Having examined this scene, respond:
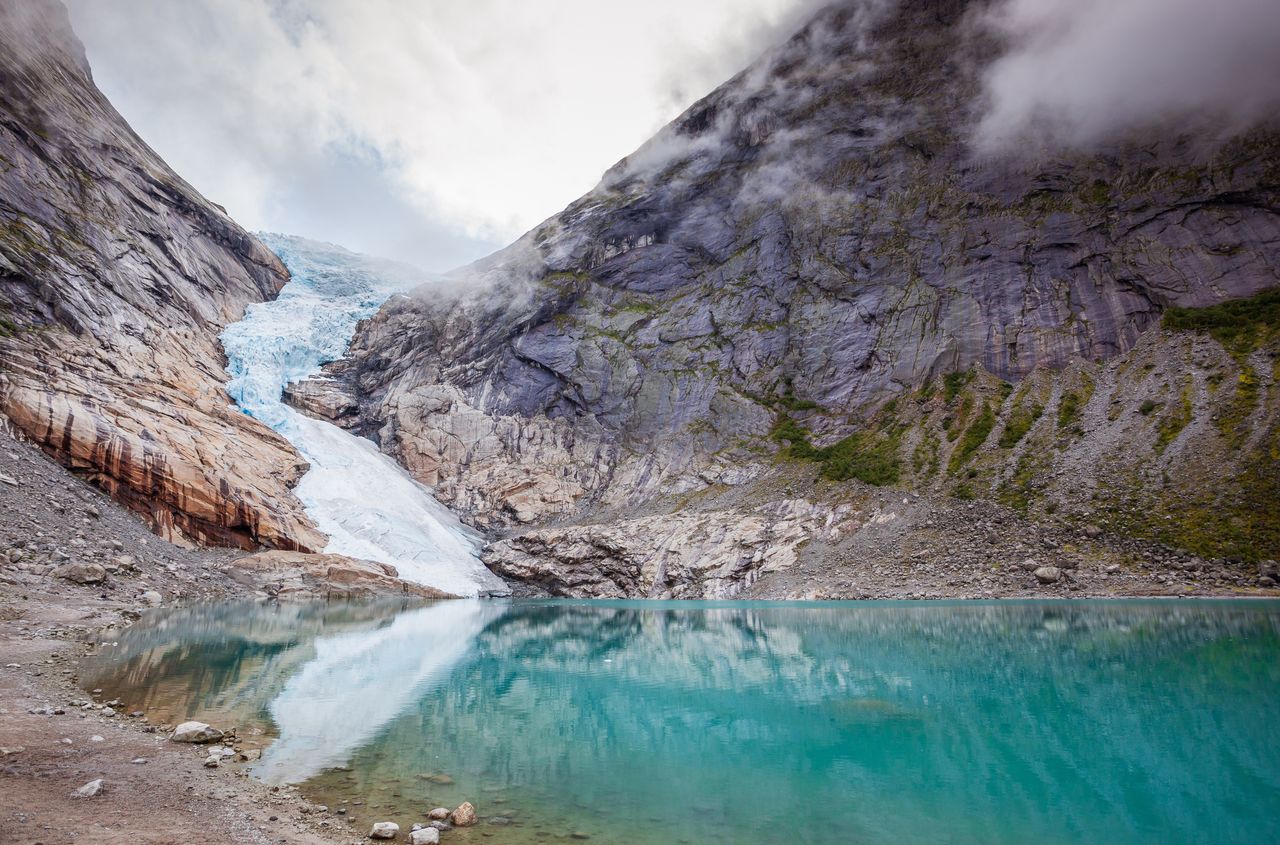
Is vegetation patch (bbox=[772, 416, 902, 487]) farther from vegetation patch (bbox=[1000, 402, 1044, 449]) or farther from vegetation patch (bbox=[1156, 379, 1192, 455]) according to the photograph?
vegetation patch (bbox=[1156, 379, 1192, 455])

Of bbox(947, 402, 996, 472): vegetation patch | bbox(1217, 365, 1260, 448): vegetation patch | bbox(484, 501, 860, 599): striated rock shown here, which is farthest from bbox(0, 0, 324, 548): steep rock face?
bbox(1217, 365, 1260, 448): vegetation patch

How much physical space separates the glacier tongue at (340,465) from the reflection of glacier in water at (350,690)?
3005 cm

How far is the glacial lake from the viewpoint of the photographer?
8250mm

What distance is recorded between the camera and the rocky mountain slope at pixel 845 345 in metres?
50.9

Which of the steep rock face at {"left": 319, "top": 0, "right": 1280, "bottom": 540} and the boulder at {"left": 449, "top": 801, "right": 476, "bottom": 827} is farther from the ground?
the steep rock face at {"left": 319, "top": 0, "right": 1280, "bottom": 540}

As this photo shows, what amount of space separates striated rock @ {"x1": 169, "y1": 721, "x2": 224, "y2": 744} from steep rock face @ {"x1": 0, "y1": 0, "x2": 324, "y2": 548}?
135 ft

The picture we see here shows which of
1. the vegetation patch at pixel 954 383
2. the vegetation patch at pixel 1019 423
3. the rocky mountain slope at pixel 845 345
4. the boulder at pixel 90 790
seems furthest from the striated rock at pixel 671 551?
the boulder at pixel 90 790

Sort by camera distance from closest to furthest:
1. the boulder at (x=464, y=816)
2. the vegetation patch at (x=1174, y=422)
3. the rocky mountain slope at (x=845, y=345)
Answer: the boulder at (x=464, y=816) → the vegetation patch at (x=1174, y=422) → the rocky mountain slope at (x=845, y=345)

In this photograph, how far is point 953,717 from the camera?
1280 cm

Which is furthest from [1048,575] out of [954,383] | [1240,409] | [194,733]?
[194,733]

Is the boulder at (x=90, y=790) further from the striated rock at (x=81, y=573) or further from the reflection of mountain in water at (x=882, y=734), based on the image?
the striated rock at (x=81, y=573)

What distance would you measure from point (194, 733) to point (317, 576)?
40.8m

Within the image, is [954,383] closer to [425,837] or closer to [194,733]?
[194,733]

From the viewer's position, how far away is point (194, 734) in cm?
1096
